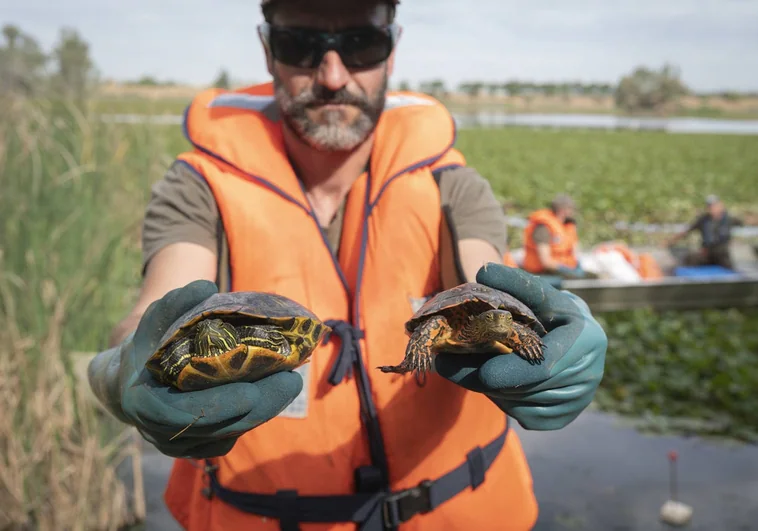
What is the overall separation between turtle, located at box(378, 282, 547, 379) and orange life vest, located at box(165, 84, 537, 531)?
357 millimetres

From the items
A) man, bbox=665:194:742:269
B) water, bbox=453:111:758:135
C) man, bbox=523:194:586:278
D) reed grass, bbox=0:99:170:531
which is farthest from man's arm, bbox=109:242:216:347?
water, bbox=453:111:758:135

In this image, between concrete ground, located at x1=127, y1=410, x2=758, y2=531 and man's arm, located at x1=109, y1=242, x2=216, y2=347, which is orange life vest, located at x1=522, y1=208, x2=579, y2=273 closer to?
concrete ground, located at x1=127, y1=410, x2=758, y2=531

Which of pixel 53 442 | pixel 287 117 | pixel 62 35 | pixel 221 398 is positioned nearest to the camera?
pixel 221 398

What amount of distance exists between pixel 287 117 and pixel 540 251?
6.57 metres

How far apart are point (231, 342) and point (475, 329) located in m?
0.66

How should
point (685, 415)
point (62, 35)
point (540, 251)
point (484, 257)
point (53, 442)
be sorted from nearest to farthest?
point (484, 257) → point (53, 442) → point (685, 415) → point (62, 35) → point (540, 251)

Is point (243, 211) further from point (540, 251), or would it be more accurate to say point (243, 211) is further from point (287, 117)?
point (540, 251)

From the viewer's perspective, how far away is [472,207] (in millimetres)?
2336

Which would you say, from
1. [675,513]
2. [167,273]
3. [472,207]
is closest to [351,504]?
[167,273]

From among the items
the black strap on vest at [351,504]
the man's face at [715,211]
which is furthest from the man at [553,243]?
the black strap on vest at [351,504]

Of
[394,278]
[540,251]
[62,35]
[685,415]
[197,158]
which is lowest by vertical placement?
[685,415]

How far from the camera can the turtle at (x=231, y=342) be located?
162 cm

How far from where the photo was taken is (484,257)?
7.32ft

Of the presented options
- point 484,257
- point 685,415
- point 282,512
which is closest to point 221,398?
point 282,512
